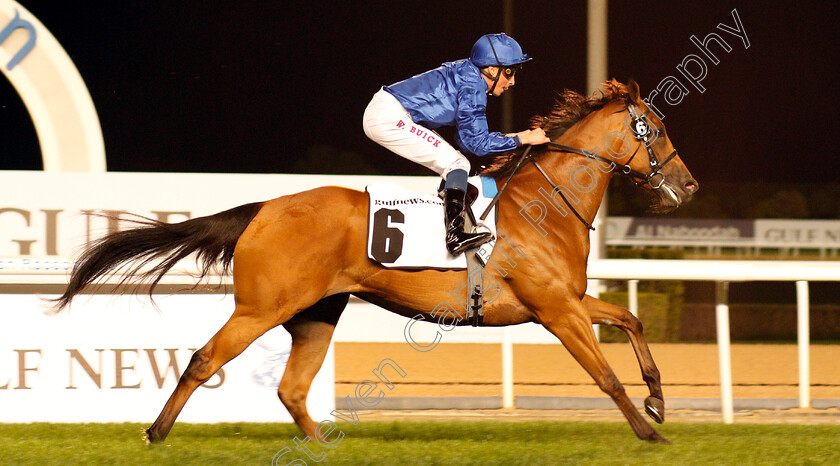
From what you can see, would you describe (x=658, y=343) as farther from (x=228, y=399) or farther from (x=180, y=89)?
(x=180, y=89)

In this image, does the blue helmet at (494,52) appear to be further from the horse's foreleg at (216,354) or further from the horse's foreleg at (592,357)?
the horse's foreleg at (216,354)

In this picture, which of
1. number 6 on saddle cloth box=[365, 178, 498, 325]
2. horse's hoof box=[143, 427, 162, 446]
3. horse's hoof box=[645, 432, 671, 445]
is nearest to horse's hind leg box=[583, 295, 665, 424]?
horse's hoof box=[645, 432, 671, 445]

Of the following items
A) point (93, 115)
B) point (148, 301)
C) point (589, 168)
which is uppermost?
point (93, 115)

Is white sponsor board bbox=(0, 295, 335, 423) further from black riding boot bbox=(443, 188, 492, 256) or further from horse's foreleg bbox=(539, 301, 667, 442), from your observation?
horse's foreleg bbox=(539, 301, 667, 442)

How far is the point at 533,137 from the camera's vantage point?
11.6 feet

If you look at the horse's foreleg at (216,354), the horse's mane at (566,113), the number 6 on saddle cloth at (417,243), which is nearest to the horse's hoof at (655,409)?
the number 6 on saddle cloth at (417,243)

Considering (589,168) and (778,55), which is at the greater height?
(778,55)

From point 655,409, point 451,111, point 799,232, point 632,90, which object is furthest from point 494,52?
point 799,232

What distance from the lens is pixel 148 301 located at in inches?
165

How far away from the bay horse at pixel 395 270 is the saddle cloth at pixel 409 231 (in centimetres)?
5

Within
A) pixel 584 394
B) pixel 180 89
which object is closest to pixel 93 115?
pixel 584 394

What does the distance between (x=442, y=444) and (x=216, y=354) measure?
0.93 m

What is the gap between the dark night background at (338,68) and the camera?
64.0 ft

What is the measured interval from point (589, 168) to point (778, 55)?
816 inches
